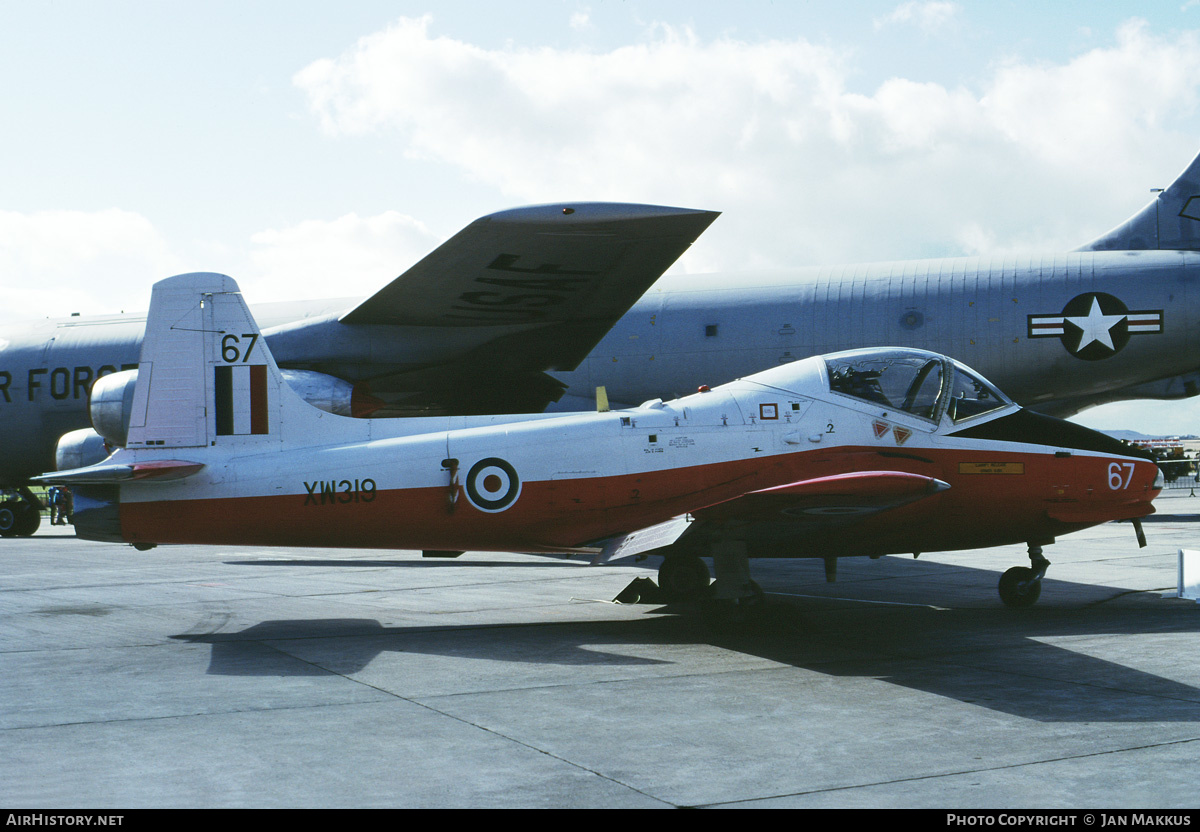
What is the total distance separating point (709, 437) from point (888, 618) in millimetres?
2779

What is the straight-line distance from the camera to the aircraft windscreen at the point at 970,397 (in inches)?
410

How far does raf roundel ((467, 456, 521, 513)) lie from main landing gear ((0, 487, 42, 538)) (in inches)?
856

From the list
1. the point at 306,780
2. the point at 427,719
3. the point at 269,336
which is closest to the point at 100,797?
the point at 306,780

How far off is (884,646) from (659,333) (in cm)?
1009

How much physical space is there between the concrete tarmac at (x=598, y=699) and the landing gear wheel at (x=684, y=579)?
1.08 feet

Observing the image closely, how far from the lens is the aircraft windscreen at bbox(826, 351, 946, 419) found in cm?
1033

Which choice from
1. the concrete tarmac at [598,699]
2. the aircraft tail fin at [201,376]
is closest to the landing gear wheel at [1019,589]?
the concrete tarmac at [598,699]

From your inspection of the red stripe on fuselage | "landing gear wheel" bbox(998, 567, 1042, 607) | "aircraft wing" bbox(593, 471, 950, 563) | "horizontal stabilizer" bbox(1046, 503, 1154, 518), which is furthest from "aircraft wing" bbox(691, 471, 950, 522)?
"landing gear wheel" bbox(998, 567, 1042, 607)

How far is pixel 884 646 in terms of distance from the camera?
9055mm

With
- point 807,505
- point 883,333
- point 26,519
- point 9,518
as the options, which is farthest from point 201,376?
point 9,518

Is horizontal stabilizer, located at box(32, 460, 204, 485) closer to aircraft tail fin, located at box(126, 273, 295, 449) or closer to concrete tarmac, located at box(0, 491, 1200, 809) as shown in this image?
aircraft tail fin, located at box(126, 273, 295, 449)

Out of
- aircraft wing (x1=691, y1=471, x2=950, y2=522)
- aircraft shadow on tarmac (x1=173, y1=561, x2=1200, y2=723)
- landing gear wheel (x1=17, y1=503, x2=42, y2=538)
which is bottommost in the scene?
landing gear wheel (x1=17, y1=503, x2=42, y2=538)

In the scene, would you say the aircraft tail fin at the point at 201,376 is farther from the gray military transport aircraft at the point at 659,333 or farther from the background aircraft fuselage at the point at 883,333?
the background aircraft fuselage at the point at 883,333

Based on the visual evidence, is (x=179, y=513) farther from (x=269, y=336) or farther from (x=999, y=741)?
(x=999, y=741)
